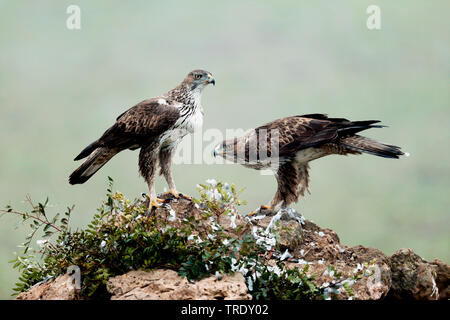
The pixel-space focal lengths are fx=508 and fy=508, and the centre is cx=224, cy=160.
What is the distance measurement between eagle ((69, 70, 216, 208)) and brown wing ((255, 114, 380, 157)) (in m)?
1.09

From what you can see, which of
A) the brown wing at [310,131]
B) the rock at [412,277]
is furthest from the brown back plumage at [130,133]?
the rock at [412,277]

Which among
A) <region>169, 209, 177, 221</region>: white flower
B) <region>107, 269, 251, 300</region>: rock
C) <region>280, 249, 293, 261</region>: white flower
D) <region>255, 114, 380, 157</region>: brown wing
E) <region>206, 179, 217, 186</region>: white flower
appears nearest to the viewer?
<region>107, 269, 251, 300</region>: rock

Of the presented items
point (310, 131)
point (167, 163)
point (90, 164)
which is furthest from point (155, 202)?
point (310, 131)

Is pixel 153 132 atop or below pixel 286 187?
atop

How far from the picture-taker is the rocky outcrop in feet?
14.6

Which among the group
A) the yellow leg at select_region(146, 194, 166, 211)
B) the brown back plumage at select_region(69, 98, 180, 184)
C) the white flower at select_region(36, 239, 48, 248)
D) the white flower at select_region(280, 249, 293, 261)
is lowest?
the white flower at select_region(280, 249, 293, 261)

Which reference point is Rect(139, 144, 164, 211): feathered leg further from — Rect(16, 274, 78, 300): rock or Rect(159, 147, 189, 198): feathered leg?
Rect(16, 274, 78, 300): rock

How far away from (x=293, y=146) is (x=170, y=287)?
257 cm

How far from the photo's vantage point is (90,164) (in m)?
5.79

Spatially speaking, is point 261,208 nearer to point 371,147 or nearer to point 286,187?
point 286,187

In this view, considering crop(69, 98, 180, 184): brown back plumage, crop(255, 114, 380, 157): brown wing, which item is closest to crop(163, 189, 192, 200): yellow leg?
crop(69, 98, 180, 184): brown back plumage

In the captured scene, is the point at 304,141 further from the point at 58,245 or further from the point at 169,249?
the point at 58,245

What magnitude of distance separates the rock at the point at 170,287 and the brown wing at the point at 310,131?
2.14 meters
